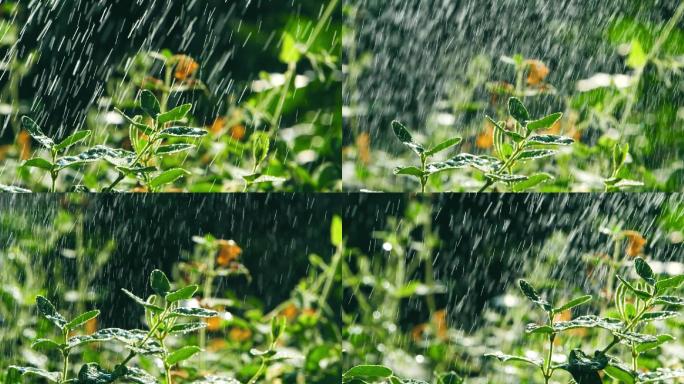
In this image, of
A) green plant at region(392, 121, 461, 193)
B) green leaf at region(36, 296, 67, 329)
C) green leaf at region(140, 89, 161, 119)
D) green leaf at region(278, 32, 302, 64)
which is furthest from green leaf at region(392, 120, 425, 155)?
green leaf at region(36, 296, 67, 329)

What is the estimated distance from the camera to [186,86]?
1.52 m

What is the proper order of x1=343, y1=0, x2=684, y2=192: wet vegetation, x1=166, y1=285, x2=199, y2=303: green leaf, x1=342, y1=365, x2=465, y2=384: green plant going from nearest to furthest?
x1=166, y1=285, x2=199, y2=303: green leaf, x1=342, y1=365, x2=465, y2=384: green plant, x1=343, y1=0, x2=684, y2=192: wet vegetation

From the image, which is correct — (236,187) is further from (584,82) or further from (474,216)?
(584,82)

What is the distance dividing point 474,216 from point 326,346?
34cm

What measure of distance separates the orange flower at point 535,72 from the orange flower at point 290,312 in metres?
0.57

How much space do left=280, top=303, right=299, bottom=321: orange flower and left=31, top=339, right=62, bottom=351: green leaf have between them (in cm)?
39

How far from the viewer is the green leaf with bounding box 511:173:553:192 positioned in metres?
1.44

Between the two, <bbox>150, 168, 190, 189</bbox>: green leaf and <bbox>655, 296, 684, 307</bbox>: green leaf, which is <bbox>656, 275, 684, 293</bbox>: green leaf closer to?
<bbox>655, 296, 684, 307</bbox>: green leaf

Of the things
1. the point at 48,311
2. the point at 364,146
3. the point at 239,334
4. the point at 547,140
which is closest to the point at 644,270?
the point at 547,140

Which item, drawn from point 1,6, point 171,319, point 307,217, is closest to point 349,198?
point 307,217

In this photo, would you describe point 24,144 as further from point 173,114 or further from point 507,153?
point 507,153

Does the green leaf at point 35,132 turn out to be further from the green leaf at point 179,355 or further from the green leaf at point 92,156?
the green leaf at point 179,355

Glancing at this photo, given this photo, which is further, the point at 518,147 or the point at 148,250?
the point at 148,250

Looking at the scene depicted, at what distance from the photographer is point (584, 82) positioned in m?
1.55
